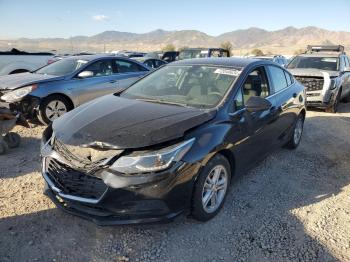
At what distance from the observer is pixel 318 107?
9617 millimetres

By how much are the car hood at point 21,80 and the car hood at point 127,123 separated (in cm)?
350

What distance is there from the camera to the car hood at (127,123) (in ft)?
10.1

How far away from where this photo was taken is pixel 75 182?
123 inches

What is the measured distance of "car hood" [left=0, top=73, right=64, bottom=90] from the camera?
687cm

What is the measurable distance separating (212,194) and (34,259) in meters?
1.80

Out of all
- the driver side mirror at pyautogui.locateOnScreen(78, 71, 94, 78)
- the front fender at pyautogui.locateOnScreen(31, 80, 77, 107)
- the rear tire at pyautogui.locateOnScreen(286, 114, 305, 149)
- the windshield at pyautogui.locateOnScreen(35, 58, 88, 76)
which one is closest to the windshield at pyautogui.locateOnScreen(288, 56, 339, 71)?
the rear tire at pyautogui.locateOnScreen(286, 114, 305, 149)

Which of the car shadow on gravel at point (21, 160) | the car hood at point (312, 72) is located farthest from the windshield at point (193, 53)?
A: the car shadow on gravel at point (21, 160)

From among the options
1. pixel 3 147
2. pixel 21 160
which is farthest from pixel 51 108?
pixel 21 160

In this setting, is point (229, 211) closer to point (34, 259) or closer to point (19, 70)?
point (34, 259)

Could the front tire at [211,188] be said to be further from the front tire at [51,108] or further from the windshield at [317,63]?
the windshield at [317,63]

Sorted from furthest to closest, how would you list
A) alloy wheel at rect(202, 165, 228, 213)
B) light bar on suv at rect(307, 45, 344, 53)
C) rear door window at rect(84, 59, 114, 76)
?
light bar on suv at rect(307, 45, 344, 53) → rear door window at rect(84, 59, 114, 76) → alloy wheel at rect(202, 165, 228, 213)

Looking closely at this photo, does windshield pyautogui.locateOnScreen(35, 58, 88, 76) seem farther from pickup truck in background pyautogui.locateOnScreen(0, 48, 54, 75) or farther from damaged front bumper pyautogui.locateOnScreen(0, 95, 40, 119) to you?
pickup truck in background pyautogui.locateOnScreen(0, 48, 54, 75)

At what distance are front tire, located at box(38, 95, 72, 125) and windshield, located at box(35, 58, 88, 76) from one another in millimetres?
681

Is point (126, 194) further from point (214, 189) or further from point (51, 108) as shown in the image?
point (51, 108)
